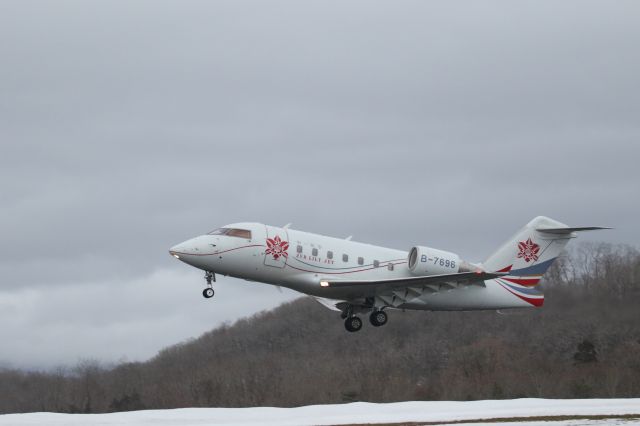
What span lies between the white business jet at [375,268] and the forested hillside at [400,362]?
218 cm

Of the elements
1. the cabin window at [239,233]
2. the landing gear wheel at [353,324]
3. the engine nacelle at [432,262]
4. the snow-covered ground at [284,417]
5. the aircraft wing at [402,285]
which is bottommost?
the snow-covered ground at [284,417]

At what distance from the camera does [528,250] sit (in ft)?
149

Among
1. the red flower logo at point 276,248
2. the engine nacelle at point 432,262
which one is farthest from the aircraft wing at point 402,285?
the red flower logo at point 276,248

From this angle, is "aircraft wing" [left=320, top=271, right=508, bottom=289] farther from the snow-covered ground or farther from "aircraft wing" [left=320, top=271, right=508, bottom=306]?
the snow-covered ground

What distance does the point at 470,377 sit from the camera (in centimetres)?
7638

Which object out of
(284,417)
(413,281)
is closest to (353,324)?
(413,281)

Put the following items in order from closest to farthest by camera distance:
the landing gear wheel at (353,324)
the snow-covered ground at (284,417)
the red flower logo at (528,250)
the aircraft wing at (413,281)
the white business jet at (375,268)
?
the snow-covered ground at (284,417) < the white business jet at (375,268) < the aircraft wing at (413,281) < the landing gear wheel at (353,324) < the red flower logo at (528,250)

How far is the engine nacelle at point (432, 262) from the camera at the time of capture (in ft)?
139

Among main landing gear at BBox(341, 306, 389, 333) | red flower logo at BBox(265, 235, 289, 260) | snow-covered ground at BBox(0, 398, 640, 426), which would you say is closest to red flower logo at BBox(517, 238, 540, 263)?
snow-covered ground at BBox(0, 398, 640, 426)

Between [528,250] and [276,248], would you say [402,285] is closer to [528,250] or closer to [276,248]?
[276,248]

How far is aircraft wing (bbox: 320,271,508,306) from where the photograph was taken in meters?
41.2

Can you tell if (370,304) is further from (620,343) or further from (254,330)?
(254,330)

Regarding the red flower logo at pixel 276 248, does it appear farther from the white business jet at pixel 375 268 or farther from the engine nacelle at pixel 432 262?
the engine nacelle at pixel 432 262

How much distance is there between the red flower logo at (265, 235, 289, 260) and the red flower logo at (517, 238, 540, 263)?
10.6 metres
